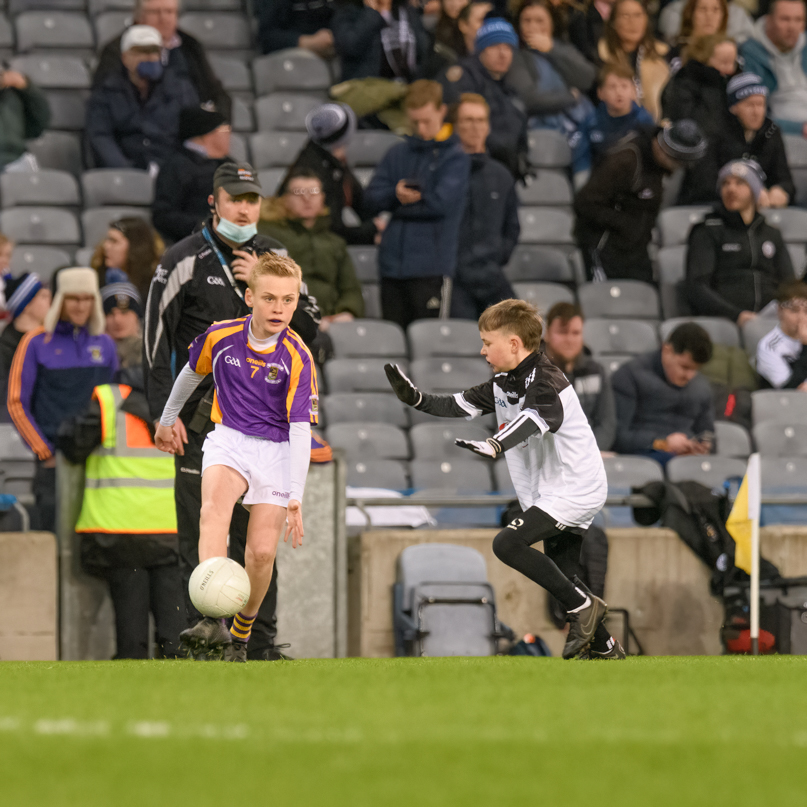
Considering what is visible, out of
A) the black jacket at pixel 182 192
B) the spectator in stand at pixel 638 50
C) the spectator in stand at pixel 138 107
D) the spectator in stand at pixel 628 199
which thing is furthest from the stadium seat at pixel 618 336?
the spectator in stand at pixel 138 107

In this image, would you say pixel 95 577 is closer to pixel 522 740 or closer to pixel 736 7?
pixel 522 740

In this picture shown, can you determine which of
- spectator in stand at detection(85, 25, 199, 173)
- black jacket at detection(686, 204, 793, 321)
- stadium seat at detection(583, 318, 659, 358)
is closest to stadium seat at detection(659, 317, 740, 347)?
stadium seat at detection(583, 318, 659, 358)

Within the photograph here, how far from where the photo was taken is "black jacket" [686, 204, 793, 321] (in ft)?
40.4

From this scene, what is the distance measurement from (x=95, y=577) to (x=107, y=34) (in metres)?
6.77

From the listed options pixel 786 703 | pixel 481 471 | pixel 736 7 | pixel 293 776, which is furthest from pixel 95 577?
pixel 736 7

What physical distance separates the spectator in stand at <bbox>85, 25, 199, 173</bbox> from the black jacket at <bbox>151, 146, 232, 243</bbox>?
0.87 meters

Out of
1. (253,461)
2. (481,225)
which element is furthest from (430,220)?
(253,461)

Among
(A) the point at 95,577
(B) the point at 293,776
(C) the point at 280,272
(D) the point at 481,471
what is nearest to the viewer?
(B) the point at 293,776

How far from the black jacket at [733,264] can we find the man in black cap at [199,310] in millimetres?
5772

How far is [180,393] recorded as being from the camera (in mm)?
6922

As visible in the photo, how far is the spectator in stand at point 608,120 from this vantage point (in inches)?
508

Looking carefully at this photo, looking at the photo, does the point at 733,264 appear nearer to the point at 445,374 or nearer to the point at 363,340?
the point at 445,374

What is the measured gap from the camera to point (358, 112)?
13383 millimetres

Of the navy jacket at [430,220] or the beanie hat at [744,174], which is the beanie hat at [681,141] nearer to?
the beanie hat at [744,174]
